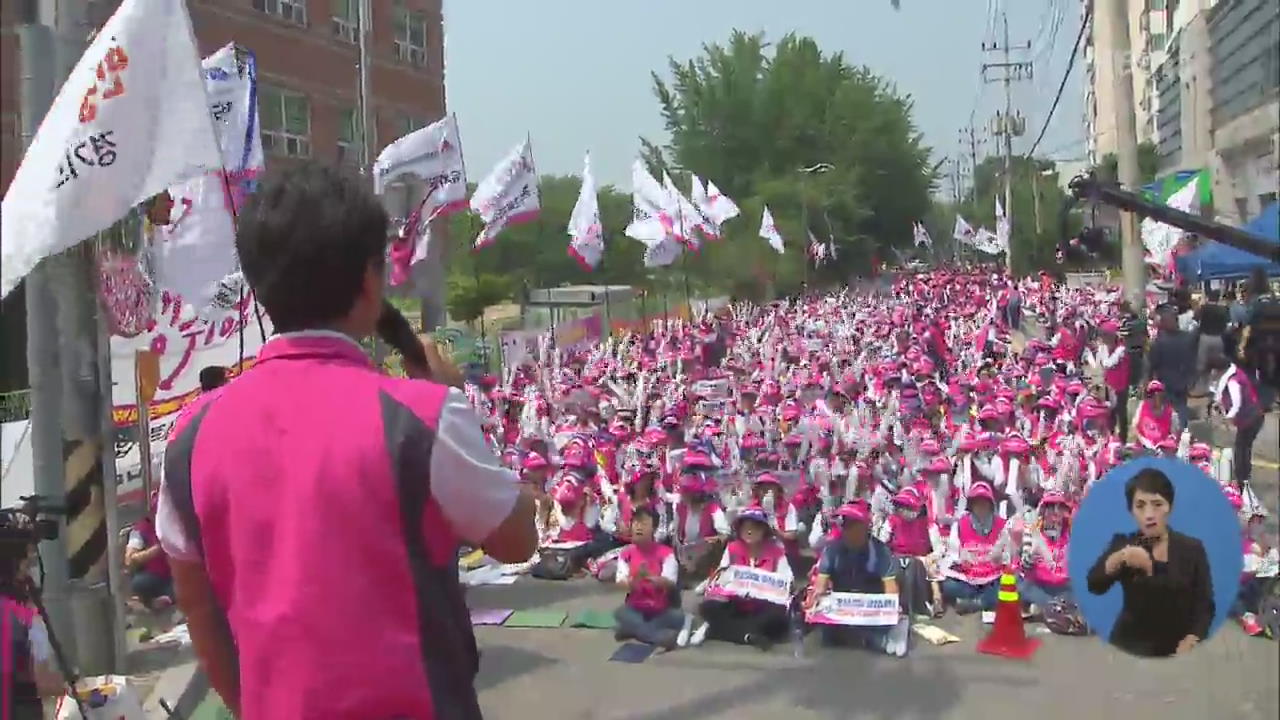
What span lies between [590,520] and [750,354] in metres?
11.0

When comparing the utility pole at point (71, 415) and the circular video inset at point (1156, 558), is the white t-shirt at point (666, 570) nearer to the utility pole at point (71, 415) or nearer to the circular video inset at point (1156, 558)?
the utility pole at point (71, 415)

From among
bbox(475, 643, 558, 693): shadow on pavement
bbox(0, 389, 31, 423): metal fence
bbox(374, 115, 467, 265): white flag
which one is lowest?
bbox(475, 643, 558, 693): shadow on pavement

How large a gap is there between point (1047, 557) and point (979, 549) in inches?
17.4

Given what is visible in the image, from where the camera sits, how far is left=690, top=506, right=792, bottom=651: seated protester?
7.34m

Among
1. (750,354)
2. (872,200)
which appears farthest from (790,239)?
(750,354)

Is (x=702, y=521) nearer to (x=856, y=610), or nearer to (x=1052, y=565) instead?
(x=856, y=610)

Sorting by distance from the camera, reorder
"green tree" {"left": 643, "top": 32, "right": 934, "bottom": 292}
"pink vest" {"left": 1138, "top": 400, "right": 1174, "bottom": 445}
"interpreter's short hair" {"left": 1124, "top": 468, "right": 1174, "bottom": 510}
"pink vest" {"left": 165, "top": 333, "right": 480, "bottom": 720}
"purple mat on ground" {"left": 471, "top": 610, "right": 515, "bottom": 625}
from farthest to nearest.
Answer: "green tree" {"left": 643, "top": 32, "right": 934, "bottom": 292} → "pink vest" {"left": 1138, "top": 400, "right": 1174, "bottom": 445} → "purple mat on ground" {"left": 471, "top": 610, "right": 515, "bottom": 625} → "interpreter's short hair" {"left": 1124, "top": 468, "right": 1174, "bottom": 510} → "pink vest" {"left": 165, "top": 333, "right": 480, "bottom": 720}

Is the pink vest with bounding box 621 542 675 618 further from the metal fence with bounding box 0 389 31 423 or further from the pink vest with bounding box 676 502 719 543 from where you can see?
the metal fence with bounding box 0 389 31 423

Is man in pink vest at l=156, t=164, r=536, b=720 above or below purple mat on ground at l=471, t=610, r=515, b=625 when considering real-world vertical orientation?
above

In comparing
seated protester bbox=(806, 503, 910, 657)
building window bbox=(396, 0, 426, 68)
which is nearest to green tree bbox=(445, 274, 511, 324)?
building window bbox=(396, 0, 426, 68)

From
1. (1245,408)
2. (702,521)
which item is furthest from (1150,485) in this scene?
(1245,408)

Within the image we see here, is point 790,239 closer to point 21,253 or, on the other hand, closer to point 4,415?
point 4,415

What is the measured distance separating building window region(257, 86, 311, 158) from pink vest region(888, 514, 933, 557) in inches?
668

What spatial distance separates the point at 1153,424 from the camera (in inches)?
388
